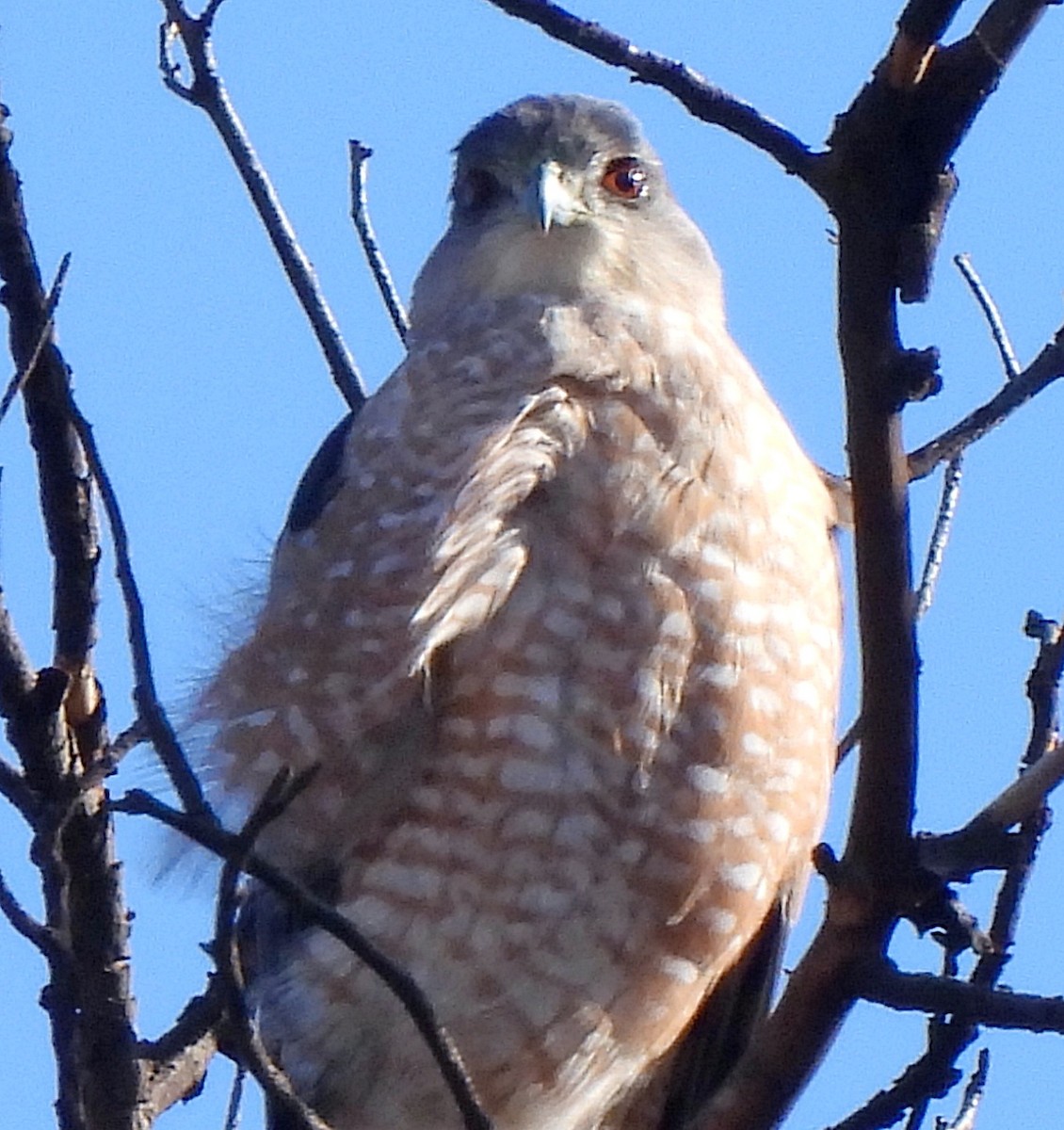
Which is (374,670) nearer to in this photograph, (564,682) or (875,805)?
(564,682)

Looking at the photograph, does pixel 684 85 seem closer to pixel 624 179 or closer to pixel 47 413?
pixel 47 413

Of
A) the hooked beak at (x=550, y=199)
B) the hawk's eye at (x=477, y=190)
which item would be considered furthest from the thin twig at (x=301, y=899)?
the hawk's eye at (x=477, y=190)

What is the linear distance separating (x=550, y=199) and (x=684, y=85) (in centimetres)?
265

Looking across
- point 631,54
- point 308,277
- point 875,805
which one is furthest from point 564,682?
point 631,54

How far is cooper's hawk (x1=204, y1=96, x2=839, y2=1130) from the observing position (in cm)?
371

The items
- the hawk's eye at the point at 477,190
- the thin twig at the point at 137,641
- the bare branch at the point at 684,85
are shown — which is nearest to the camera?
the bare branch at the point at 684,85

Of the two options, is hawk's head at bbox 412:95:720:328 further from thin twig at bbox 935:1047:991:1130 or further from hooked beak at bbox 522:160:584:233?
thin twig at bbox 935:1047:991:1130

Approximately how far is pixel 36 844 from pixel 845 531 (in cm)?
209

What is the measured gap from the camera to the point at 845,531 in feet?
13.7

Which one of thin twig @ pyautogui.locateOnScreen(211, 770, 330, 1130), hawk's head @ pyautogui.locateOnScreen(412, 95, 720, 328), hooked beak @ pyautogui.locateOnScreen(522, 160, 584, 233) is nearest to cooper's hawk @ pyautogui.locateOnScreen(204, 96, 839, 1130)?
hawk's head @ pyautogui.locateOnScreen(412, 95, 720, 328)

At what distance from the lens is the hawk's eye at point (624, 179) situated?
16.2ft

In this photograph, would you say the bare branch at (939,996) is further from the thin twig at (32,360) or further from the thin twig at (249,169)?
the thin twig at (249,169)

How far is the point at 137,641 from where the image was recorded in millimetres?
2623

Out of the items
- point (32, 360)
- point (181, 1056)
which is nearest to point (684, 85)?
point (32, 360)
